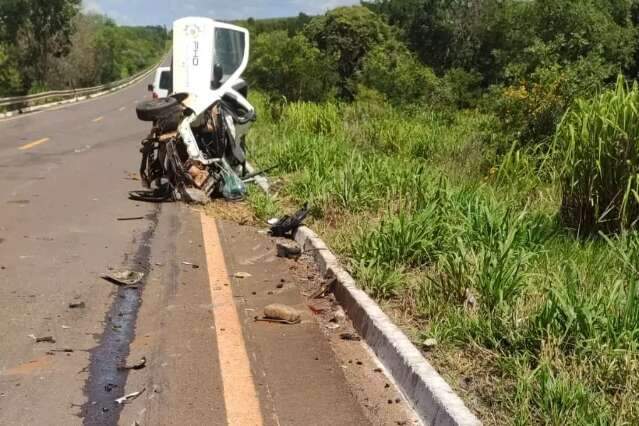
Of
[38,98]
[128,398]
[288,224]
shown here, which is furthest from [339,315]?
[38,98]

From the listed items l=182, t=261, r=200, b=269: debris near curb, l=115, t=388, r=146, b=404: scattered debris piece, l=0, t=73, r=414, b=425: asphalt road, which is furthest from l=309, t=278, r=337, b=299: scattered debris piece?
l=115, t=388, r=146, b=404: scattered debris piece

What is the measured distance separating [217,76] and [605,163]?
5932mm

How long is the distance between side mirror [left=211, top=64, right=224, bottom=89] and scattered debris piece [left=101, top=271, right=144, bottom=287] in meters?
4.66

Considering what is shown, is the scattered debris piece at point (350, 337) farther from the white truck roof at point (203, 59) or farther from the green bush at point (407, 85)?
the green bush at point (407, 85)

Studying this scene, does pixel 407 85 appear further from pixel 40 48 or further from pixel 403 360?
pixel 40 48

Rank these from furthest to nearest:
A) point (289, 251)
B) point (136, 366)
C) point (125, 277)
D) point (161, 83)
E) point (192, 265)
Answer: point (161, 83)
point (289, 251)
point (192, 265)
point (125, 277)
point (136, 366)

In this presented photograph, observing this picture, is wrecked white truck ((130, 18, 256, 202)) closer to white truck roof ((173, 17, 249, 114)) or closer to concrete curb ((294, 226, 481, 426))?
white truck roof ((173, 17, 249, 114))

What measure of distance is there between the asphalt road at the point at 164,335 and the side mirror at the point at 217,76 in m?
2.41

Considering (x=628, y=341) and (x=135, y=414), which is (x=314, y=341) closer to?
(x=135, y=414)

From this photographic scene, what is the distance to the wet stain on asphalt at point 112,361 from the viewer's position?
3.51 meters

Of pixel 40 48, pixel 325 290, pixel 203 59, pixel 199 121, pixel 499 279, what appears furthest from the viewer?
pixel 40 48

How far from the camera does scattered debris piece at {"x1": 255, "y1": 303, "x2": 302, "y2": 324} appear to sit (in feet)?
16.2

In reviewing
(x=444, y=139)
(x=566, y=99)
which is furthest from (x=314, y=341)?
(x=444, y=139)

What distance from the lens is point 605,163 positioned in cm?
595
